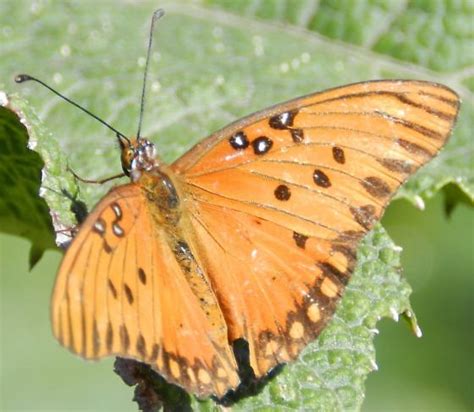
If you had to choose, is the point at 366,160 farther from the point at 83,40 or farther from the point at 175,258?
the point at 83,40

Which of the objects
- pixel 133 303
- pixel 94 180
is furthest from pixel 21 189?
pixel 133 303

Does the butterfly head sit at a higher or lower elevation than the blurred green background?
lower

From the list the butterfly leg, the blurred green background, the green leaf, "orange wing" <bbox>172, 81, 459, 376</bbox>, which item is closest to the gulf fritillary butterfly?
"orange wing" <bbox>172, 81, 459, 376</bbox>

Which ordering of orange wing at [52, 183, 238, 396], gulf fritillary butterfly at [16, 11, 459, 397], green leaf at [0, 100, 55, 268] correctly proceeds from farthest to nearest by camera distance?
green leaf at [0, 100, 55, 268] < gulf fritillary butterfly at [16, 11, 459, 397] < orange wing at [52, 183, 238, 396]

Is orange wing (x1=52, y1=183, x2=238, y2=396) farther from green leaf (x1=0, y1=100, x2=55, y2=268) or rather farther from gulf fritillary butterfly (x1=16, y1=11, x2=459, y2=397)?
green leaf (x1=0, y1=100, x2=55, y2=268)

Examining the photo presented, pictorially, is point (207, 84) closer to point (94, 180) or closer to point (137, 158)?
point (94, 180)

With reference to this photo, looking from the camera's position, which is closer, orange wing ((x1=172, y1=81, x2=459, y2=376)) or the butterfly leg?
orange wing ((x1=172, y1=81, x2=459, y2=376))

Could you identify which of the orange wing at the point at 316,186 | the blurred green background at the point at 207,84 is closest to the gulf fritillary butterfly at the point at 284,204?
the orange wing at the point at 316,186

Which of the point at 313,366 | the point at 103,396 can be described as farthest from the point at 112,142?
the point at 103,396
